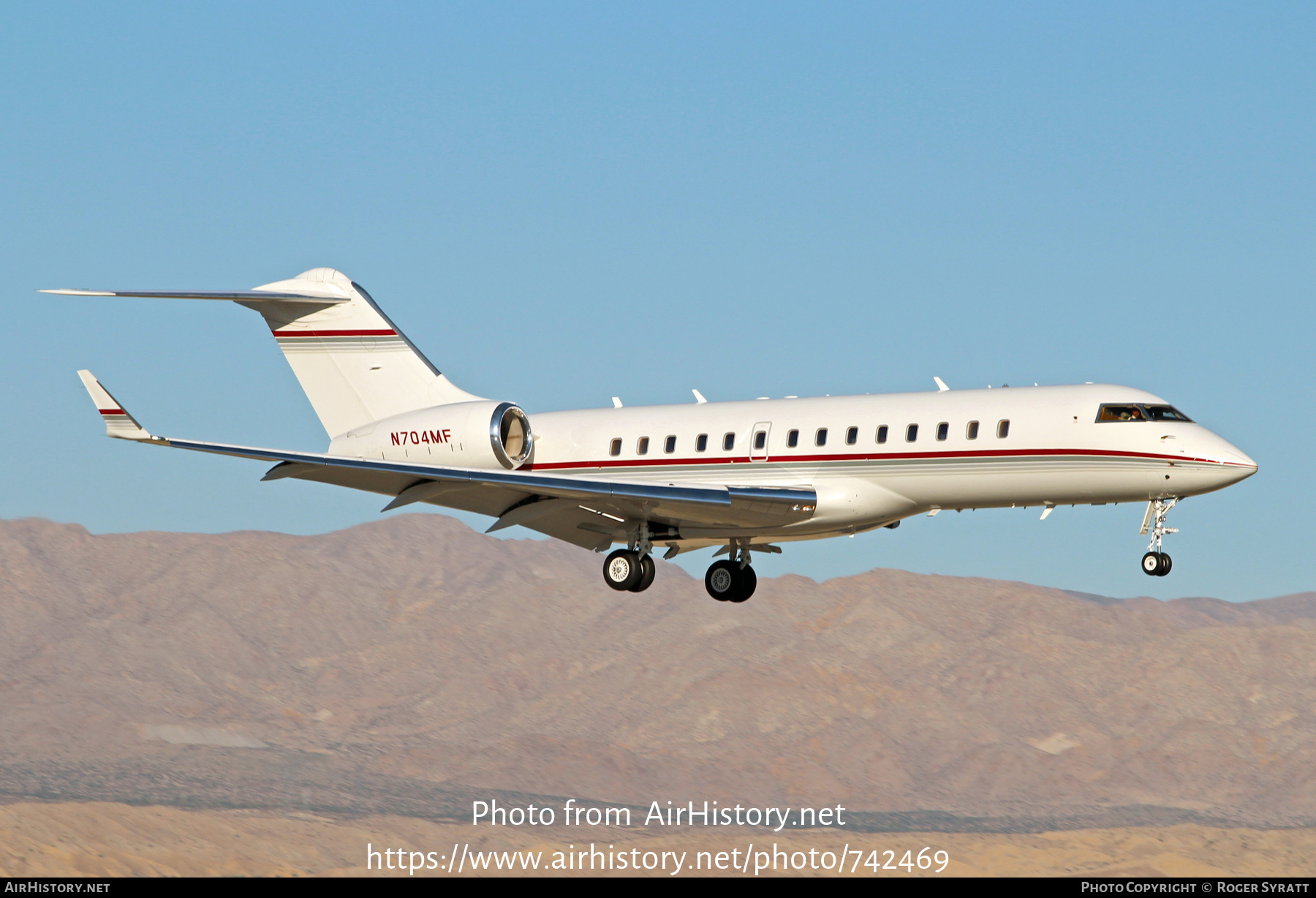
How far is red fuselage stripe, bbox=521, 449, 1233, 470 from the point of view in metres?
27.7

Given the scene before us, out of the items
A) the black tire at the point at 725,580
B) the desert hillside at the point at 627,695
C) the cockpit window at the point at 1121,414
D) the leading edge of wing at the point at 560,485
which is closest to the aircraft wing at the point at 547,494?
the leading edge of wing at the point at 560,485

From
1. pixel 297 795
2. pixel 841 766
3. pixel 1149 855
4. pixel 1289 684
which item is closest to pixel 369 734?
pixel 297 795

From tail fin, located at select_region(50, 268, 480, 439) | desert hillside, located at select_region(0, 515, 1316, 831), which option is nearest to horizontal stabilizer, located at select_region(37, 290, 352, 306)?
tail fin, located at select_region(50, 268, 480, 439)

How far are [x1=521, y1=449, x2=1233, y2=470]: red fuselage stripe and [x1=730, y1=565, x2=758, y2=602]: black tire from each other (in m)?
3.25

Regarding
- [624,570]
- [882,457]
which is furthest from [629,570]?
[882,457]

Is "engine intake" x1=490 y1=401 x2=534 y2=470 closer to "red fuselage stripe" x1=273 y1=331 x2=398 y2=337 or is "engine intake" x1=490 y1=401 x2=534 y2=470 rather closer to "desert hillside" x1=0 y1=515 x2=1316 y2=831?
"red fuselage stripe" x1=273 y1=331 x2=398 y2=337

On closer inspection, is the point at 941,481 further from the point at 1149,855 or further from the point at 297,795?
the point at 297,795

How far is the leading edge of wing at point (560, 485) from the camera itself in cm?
2894

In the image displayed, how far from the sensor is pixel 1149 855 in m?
97.6

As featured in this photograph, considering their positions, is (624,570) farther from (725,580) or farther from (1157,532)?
(1157,532)

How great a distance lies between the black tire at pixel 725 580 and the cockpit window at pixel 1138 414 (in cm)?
801

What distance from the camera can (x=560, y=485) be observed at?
29438mm

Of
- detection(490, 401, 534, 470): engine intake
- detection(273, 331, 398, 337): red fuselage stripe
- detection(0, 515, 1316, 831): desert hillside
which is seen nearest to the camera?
detection(490, 401, 534, 470): engine intake

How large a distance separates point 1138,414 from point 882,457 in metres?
4.12
